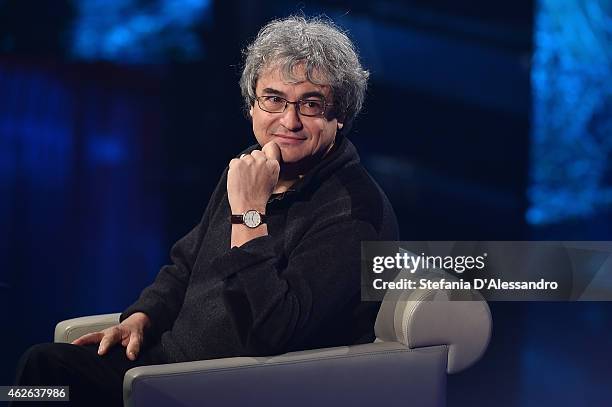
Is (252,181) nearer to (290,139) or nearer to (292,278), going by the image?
(290,139)

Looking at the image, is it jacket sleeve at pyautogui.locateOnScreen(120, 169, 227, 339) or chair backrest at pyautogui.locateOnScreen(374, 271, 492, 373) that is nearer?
chair backrest at pyautogui.locateOnScreen(374, 271, 492, 373)

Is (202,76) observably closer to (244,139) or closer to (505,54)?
(244,139)

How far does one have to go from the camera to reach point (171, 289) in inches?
96.7

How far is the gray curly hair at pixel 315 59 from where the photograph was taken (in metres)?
2.20

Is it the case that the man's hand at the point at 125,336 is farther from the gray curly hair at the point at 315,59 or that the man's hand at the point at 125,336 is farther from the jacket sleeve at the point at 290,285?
the gray curly hair at the point at 315,59

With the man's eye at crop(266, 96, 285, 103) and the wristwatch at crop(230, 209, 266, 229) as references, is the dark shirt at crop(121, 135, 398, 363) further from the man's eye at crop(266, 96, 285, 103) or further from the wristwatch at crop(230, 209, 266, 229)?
the man's eye at crop(266, 96, 285, 103)

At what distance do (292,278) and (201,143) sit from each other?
2.35m

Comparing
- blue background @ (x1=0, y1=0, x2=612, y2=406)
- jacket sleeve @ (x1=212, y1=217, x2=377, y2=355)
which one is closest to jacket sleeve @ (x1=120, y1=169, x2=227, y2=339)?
jacket sleeve @ (x1=212, y1=217, x2=377, y2=355)

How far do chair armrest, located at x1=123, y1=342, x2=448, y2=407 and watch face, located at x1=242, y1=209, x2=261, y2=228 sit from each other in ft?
0.99

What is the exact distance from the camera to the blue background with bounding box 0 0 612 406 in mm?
3979

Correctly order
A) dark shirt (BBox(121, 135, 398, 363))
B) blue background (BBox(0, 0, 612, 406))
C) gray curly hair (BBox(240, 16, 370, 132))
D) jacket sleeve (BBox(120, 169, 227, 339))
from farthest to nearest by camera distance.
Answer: blue background (BBox(0, 0, 612, 406)) < jacket sleeve (BBox(120, 169, 227, 339)) < gray curly hair (BBox(240, 16, 370, 132)) < dark shirt (BBox(121, 135, 398, 363))

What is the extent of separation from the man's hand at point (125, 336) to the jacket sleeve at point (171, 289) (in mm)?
24

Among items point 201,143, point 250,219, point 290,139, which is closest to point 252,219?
point 250,219

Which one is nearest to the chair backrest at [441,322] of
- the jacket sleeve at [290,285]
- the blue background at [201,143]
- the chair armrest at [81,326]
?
the jacket sleeve at [290,285]
